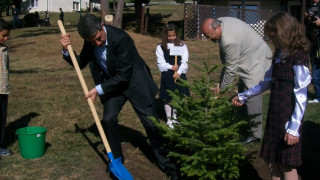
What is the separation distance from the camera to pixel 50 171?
4699mm

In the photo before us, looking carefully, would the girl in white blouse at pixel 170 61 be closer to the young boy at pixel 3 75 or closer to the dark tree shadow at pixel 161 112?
the dark tree shadow at pixel 161 112

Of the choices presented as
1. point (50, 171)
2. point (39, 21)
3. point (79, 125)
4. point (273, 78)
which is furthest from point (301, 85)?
point (39, 21)

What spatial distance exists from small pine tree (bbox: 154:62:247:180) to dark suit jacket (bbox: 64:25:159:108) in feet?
2.10

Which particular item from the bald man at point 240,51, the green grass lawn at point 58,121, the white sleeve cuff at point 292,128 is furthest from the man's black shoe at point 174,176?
the white sleeve cuff at point 292,128

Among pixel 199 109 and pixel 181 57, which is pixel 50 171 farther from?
pixel 181 57

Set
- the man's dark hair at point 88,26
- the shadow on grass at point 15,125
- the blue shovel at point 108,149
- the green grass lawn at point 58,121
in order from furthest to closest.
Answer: the shadow on grass at point 15,125 → the green grass lawn at point 58,121 → the blue shovel at point 108,149 → the man's dark hair at point 88,26

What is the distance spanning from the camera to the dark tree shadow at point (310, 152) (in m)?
4.68

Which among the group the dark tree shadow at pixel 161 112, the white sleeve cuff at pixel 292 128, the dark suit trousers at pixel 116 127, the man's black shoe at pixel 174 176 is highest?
the white sleeve cuff at pixel 292 128

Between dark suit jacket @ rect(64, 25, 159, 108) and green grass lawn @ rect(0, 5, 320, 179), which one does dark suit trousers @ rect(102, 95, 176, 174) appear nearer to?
dark suit jacket @ rect(64, 25, 159, 108)

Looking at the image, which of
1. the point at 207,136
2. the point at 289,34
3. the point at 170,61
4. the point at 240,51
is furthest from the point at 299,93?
the point at 170,61

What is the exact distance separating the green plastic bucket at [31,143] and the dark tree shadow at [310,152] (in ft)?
10.3

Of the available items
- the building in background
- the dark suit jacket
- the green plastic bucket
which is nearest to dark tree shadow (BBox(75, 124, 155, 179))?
the green plastic bucket

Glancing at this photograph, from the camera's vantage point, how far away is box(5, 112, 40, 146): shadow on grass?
5.72 metres

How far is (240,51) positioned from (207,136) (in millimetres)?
1717
